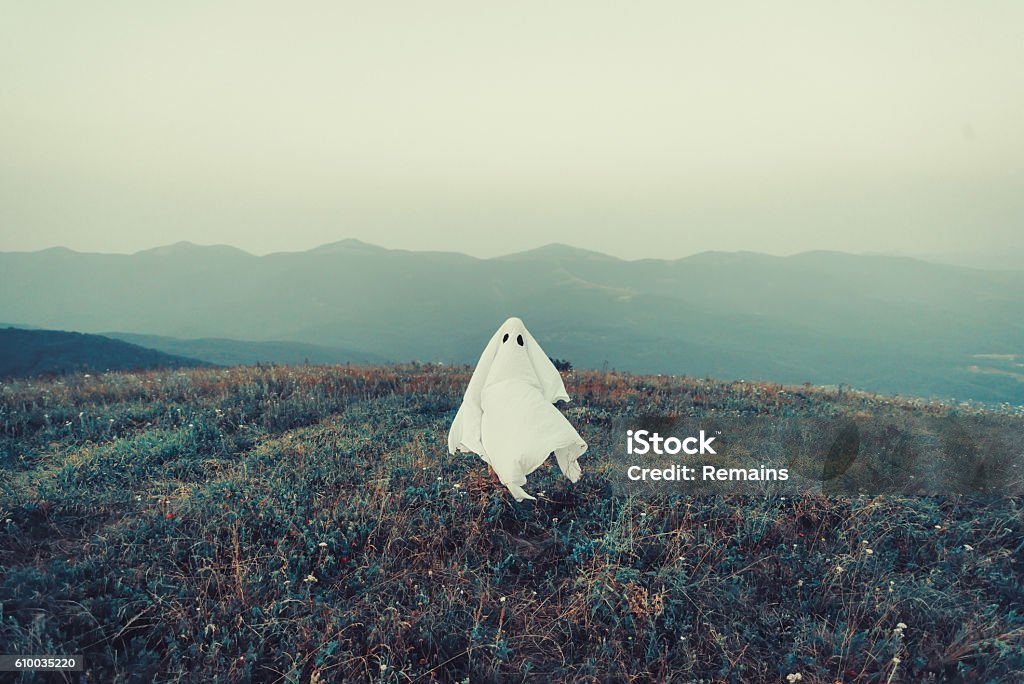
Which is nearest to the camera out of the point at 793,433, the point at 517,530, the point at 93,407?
the point at 517,530

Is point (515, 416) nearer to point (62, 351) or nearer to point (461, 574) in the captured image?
point (461, 574)

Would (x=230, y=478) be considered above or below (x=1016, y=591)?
above

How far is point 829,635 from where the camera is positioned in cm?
455

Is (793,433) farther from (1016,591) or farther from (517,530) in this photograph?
(517,530)

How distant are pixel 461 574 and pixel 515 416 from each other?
64.3 inches

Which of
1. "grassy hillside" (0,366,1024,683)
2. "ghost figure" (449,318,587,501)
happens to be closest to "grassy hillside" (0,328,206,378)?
"grassy hillside" (0,366,1024,683)

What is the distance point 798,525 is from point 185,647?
609cm

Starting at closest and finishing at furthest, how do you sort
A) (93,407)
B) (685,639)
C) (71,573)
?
(685,639)
(71,573)
(93,407)

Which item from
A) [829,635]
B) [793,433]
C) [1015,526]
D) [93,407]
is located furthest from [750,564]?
[93,407]

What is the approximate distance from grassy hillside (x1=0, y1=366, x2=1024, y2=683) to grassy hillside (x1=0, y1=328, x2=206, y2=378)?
175ft

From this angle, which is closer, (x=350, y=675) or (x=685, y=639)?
(x=350, y=675)

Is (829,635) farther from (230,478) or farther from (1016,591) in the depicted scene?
Result: (230,478)

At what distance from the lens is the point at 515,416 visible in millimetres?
5879

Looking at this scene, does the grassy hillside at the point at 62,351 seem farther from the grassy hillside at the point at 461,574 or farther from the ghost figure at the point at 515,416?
the ghost figure at the point at 515,416
